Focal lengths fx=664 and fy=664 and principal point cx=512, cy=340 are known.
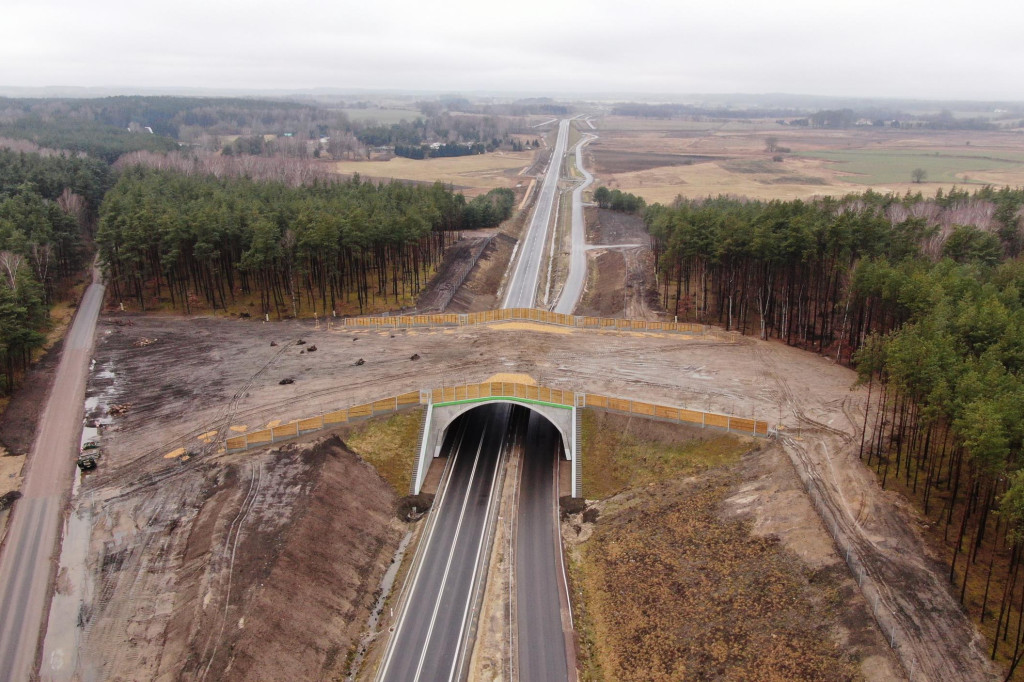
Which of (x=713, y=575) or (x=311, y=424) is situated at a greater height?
(x=311, y=424)

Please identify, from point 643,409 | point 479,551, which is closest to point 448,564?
point 479,551

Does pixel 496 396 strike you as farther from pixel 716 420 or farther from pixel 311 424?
pixel 716 420

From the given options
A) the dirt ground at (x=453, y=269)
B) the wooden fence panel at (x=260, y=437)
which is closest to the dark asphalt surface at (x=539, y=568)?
the wooden fence panel at (x=260, y=437)

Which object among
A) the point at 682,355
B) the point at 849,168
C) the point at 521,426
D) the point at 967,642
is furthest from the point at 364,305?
the point at 849,168

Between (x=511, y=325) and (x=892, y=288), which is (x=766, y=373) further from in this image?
(x=511, y=325)

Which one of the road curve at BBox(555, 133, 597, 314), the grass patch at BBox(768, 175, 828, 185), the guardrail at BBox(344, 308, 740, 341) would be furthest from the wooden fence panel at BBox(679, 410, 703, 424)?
the grass patch at BBox(768, 175, 828, 185)

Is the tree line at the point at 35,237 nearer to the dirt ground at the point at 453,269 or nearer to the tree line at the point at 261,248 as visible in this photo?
the tree line at the point at 261,248
